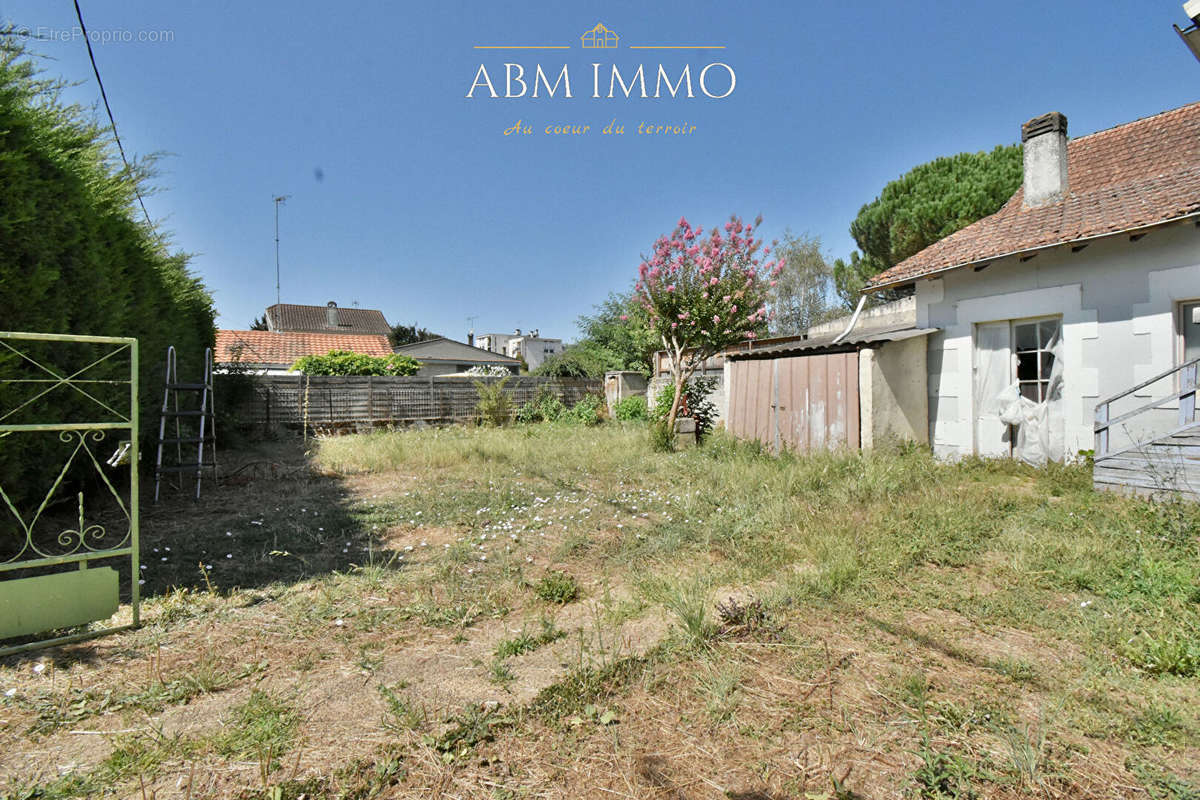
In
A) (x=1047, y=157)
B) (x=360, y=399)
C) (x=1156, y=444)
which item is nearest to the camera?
(x=1156, y=444)

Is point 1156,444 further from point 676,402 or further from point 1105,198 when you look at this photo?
point 676,402

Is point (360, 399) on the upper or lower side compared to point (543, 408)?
upper

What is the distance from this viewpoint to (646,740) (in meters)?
2.07

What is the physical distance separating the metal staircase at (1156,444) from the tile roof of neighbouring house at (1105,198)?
5.70 ft

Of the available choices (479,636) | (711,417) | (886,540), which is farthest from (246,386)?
(886,540)

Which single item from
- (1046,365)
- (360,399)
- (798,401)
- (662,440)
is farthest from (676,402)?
(360,399)

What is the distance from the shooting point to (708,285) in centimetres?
908

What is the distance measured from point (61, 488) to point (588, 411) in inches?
426

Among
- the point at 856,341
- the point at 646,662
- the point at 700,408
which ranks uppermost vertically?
the point at 856,341

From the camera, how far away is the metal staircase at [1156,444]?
16.3 ft

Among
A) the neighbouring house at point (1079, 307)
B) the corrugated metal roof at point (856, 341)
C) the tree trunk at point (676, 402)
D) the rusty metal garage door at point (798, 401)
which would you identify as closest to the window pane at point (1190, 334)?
the neighbouring house at point (1079, 307)

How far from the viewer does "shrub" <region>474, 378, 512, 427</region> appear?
13.7 meters

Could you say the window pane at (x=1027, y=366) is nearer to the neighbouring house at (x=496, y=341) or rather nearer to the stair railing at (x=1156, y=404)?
the stair railing at (x=1156, y=404)

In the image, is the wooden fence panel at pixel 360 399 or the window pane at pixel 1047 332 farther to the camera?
the wooden fence panel at pixel 360 399
